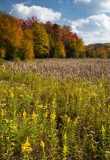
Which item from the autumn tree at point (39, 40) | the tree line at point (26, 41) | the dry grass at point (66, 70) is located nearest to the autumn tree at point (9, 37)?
the tree line at point (26, 41)

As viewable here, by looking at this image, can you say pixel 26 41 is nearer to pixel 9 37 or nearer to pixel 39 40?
pixel 9 37

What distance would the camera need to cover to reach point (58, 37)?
6034 cm

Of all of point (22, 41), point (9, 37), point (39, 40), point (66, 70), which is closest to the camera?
point (66, 70)

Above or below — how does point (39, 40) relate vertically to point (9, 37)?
above

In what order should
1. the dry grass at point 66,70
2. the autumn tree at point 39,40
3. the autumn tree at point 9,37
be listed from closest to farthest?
the dry grass at point 66,70 → the autumn tree at point 9,37 → the autumn tree at point 39,40

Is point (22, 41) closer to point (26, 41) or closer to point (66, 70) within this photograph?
point (26, 41)

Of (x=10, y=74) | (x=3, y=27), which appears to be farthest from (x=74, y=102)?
(x=3, y=27)

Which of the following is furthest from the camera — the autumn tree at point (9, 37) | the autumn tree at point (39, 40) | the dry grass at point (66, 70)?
the autumn tree at point (39, 40)

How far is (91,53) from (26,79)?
70583mm

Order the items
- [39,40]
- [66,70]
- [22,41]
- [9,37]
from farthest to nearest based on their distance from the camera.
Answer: [39,40] < [22,41] < [9,37] < [66,70]

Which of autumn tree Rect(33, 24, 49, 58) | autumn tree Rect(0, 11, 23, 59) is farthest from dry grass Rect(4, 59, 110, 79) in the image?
autumn tree Rect(33, 24, 49, 58)

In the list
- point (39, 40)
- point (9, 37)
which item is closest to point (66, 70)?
point (9, 37)

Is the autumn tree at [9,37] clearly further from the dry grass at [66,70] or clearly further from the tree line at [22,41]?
the dry grass at [66,70]

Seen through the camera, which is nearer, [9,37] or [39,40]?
[9,37]
